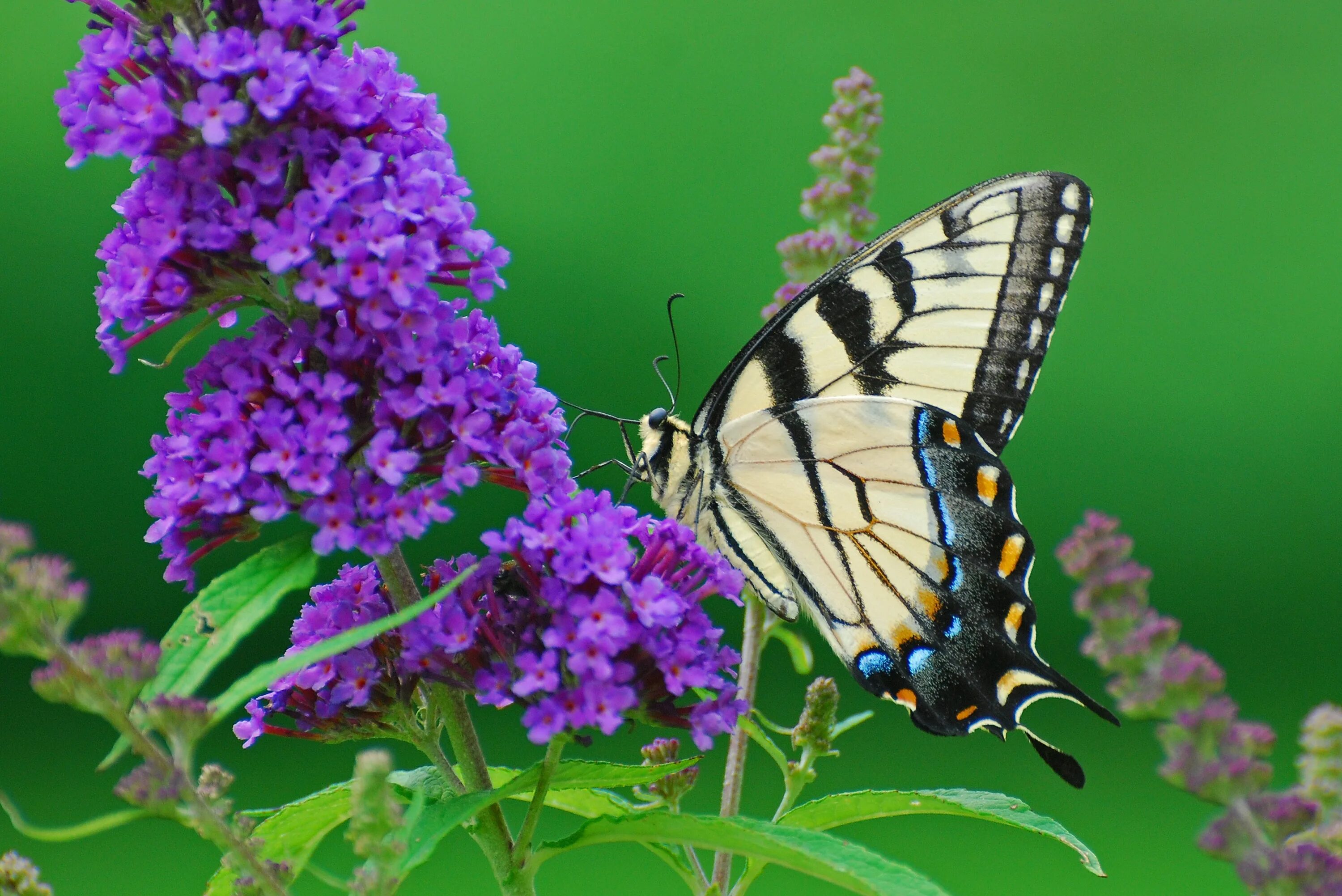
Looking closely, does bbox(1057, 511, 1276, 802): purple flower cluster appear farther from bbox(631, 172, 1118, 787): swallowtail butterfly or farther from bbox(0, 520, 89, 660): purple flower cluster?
bbox(631, 172, 1118, 787): swallowtail butterfly

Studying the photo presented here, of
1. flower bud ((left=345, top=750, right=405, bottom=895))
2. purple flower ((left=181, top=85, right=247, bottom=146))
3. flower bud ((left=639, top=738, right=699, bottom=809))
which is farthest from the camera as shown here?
flower bud ((left=639, top=738, right=699, bottom=809))

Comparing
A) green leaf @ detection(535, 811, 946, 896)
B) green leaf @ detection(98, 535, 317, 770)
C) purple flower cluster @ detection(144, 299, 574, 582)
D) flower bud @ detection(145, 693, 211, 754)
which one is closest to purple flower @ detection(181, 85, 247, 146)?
purple flower cluster @ detection(144, 299, 574, 582)

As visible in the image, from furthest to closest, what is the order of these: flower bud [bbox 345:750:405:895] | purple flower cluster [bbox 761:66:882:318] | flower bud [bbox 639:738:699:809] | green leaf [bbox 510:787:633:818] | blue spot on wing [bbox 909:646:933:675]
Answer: purple flower cluster [bbox 761:66:882:318] → blue spot on wing [bbox 909:646:933:675] → flower bud [bbox 639:738:699:809] → green leaf [bbox 510:787:633:818] → flower bud [bbox 345:750:405:895]

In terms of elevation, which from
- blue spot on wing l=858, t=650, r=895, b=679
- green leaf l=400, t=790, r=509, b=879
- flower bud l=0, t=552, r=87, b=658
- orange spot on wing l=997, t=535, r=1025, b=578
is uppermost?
orange spot on wing l=997, t=535, r=1025, b=578

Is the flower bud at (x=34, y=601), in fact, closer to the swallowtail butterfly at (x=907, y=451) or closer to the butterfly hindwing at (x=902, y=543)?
the swallowtail butterfly at (x=907, y=451)

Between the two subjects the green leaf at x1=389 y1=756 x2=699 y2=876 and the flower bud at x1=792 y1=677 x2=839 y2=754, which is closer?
the green leaf at x1=389 y1=756 x2=699 y2=876

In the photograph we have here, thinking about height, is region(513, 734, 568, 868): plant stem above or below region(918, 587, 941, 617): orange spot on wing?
below

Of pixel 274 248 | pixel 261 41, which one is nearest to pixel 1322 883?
pixel 274 248
